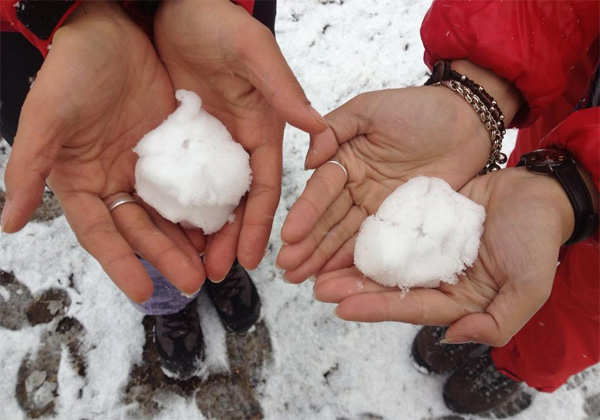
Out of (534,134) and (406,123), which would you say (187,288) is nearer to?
(406,123)

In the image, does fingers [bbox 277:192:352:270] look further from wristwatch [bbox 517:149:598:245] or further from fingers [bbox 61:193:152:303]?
wristwatch [bbox 517:149:598:245]

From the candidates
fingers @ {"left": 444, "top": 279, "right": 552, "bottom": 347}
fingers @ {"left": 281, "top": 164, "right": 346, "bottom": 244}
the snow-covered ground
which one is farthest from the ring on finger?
fingers @ {"left": 444, "top": 279, "right": 552, "bottom": 347}

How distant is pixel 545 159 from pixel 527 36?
39cm

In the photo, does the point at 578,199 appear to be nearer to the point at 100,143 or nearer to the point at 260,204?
the point at 260,204

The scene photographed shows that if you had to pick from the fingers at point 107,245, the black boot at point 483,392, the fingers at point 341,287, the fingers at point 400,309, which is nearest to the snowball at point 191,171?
the fingers at point 107,245

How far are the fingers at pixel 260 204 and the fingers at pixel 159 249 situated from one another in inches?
6.1

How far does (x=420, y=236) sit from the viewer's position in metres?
1.44

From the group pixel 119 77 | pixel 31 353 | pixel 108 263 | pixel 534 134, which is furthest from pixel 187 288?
pixel 534 134

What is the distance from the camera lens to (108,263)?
49.1 inches

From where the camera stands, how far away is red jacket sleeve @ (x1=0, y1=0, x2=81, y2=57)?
1.20 meters

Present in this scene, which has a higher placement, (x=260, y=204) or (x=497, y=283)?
(x=260, y=204)

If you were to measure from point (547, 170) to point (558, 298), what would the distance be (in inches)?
18.5

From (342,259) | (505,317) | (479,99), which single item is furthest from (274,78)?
(505,317)

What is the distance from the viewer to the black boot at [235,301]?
6.45 feet
